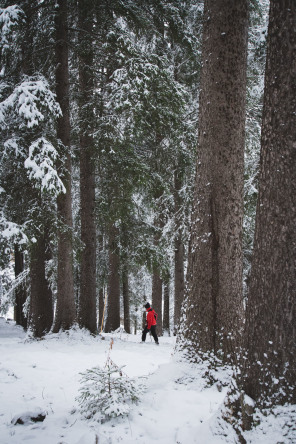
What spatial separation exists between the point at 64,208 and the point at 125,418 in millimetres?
6386

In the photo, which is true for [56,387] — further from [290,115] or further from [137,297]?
[137,297]

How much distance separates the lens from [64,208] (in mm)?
8727

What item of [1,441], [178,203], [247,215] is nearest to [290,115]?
[1,441]

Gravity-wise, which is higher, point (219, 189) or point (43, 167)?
point (43, 167)

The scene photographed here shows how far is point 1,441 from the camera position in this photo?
2.92 meters

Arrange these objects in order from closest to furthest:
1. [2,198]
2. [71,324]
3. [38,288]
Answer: [2,198]
[71,324]
[38,288]

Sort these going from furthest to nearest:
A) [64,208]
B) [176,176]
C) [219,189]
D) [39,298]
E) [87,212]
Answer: [176,176], [87,212], [39,298], [64,208], [219,189]

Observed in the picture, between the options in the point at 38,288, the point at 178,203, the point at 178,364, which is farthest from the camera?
the point at 178,203

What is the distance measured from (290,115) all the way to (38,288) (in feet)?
29.2

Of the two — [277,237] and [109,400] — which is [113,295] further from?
[277,237]

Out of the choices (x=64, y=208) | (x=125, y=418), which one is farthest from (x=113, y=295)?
(x=125, y=418)

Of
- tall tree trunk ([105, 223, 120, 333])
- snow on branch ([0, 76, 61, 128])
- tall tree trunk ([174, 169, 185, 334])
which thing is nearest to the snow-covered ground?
snow on branch ([0, 76, 61, 128])

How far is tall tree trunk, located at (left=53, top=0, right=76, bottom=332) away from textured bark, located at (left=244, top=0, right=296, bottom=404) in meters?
→ 6.61

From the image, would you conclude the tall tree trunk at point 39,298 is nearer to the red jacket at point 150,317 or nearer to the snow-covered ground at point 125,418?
the snow-covered ground at point 125,418
